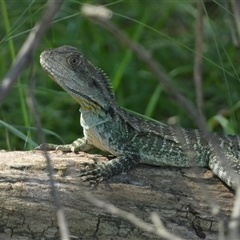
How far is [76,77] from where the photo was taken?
20.0 feet

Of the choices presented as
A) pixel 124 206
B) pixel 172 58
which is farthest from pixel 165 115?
pixel 124 206

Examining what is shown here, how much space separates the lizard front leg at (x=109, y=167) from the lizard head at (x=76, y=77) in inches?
21.8

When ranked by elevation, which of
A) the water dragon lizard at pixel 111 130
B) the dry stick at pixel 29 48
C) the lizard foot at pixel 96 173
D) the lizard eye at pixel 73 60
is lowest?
the lizard foot at pixel 96 173

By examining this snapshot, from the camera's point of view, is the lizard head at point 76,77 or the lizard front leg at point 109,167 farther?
the lizard head at point 76,77

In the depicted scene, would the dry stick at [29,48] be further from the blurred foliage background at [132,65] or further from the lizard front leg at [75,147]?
the blurred foliage background at [132,65]

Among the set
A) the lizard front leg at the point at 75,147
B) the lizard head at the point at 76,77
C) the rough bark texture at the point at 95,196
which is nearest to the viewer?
the rough bark texture at the point at 95,196

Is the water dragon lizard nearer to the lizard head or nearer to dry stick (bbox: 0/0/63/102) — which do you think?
the lizard head

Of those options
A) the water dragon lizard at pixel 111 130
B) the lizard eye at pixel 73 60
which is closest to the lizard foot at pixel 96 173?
the water dragon lizard at pixel 111 130

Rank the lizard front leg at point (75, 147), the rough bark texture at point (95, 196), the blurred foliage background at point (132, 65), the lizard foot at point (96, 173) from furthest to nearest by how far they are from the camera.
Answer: the blurred foliage background at point (132, 65)
the lizard front leg at point (75, 147)
the lizard foot at point (96, 173)
the rough bark texture at point (95, 196)

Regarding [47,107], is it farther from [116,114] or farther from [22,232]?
[22,232]

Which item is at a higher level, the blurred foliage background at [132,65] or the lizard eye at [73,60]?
the lizard eye at [73,60]

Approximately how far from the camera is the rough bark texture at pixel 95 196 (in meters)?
5.21

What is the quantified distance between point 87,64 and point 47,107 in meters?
3.03

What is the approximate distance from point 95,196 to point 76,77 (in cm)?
124
